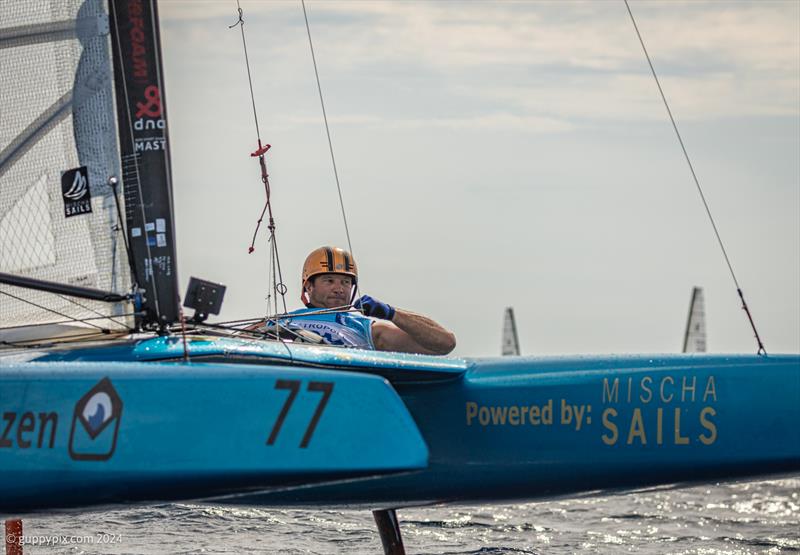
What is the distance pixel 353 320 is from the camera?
21.1 feet

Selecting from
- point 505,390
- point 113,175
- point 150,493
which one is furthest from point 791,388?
point 113,175

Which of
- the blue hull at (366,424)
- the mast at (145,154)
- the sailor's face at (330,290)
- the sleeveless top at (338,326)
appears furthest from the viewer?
the sailor's face at (330,290)

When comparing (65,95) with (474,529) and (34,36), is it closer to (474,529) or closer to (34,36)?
(34,36)

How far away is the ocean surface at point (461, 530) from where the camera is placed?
276 inches

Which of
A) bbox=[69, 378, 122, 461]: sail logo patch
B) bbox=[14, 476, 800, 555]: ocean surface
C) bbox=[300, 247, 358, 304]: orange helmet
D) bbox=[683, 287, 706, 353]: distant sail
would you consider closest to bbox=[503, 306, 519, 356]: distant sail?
bbox=[683, 287, 706, 353]: distant sail

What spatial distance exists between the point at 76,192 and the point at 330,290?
1230mm

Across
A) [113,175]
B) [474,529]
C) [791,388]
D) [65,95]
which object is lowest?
[474,529]

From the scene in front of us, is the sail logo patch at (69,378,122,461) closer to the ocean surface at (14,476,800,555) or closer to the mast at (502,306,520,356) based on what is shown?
the ocean surface at (14,476,800,555)

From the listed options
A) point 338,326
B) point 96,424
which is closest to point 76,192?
point 338,326

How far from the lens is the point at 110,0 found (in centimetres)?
602

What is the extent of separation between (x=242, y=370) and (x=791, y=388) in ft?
6.56

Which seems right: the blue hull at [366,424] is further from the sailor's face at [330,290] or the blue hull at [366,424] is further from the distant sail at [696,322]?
the distant sail at [696,322]

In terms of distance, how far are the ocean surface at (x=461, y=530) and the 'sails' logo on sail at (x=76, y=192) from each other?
1.39m

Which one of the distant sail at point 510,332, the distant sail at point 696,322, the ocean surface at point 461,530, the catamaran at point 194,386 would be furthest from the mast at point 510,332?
the catamaran at point 194,386
